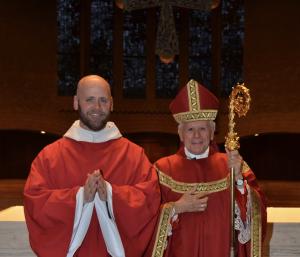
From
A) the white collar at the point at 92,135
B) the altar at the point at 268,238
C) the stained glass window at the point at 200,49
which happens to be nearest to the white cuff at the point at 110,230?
the white collar at the point at 92,135

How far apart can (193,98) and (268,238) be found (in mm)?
1321

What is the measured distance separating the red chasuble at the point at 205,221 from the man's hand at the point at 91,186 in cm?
53

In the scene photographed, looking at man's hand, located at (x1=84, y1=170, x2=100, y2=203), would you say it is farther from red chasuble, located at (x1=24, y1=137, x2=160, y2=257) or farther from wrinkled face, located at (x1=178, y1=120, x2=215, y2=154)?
wrinkled face, located at (x1=178, y1=120, x2=215, y2=154)

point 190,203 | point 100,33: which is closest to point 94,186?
point 190,203

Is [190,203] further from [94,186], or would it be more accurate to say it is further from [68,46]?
[68,46]

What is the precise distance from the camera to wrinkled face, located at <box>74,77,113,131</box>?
3281mm

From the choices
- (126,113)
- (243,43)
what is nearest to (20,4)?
(126,113)

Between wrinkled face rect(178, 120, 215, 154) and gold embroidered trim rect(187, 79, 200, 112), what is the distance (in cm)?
10

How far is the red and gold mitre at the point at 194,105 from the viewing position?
3.53 meters

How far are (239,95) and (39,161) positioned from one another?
1.33 metres

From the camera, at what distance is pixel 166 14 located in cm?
820

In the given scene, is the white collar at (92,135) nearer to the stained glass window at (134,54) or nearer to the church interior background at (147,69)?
the church interior background at (147,69)

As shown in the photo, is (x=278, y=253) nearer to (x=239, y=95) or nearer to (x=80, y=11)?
(x=239, y=95)

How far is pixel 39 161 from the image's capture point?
3.31m
